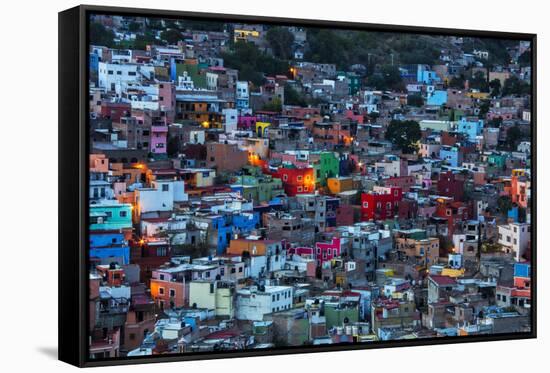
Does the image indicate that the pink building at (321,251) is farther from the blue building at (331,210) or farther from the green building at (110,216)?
the green building at (110,216)

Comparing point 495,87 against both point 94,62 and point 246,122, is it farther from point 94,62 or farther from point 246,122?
point 94,62

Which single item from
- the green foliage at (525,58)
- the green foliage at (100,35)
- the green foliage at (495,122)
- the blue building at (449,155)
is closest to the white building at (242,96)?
the green foliage at (100,35)

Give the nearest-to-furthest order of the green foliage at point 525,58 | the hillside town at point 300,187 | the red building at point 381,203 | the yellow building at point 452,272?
1. the hillside town at point 300,187
2. the red building at point 381,203
3. the yellow building at point 452,272
4. the green foliage at point 525,58

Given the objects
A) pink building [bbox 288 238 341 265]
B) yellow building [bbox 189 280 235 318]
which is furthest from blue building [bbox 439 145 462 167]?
yellow building [bbox 189 280 235 318]

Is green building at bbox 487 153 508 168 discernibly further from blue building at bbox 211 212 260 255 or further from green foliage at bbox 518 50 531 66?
blue building at bbox 211 212 260 255

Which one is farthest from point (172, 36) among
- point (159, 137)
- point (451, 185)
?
point (451, 185)

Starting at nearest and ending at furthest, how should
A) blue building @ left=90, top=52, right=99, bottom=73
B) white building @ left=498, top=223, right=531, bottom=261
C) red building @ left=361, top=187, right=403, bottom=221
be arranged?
blue building @ left=90, top=52, right=99, bottom=73, red building @ left=361, top=187, right=403, bottom=221, white building @ left=498, top=223, right=531, bottom=261
